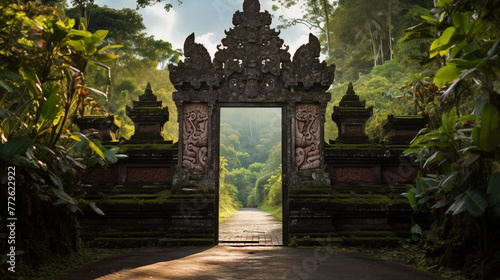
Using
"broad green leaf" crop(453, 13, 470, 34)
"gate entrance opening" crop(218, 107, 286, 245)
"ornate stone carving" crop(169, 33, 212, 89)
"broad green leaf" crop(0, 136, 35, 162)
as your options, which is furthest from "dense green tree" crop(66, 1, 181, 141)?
"broad green leaf" crop(453, 13, 470, 34)

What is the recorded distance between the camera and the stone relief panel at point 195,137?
9.63 m

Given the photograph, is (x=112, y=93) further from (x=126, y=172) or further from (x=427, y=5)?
(x=427, y=5)

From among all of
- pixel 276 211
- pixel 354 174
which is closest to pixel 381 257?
pixel 354 174

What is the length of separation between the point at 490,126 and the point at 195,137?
6621 mm

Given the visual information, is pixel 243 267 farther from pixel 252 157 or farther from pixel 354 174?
pixel 252 157

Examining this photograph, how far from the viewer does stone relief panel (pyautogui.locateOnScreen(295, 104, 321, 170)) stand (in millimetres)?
9625

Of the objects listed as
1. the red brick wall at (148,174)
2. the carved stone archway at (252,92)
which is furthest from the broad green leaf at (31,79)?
the red brick wall at (148,174)

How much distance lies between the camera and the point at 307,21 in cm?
3244

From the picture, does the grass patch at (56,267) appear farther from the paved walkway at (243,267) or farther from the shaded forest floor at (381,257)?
the paved walkway at (243,267)

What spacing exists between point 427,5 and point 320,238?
78.6 ft

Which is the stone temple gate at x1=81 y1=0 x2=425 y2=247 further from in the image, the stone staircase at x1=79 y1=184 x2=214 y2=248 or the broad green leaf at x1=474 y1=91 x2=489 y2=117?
the broad green leaf at x1=474 y1=91 x2=489 y2=117

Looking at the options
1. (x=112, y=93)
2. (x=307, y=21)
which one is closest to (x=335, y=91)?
(x=307, y=21)

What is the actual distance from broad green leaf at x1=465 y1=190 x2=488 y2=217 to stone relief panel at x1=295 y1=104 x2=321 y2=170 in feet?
16.2

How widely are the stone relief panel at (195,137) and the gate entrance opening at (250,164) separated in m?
16.1
